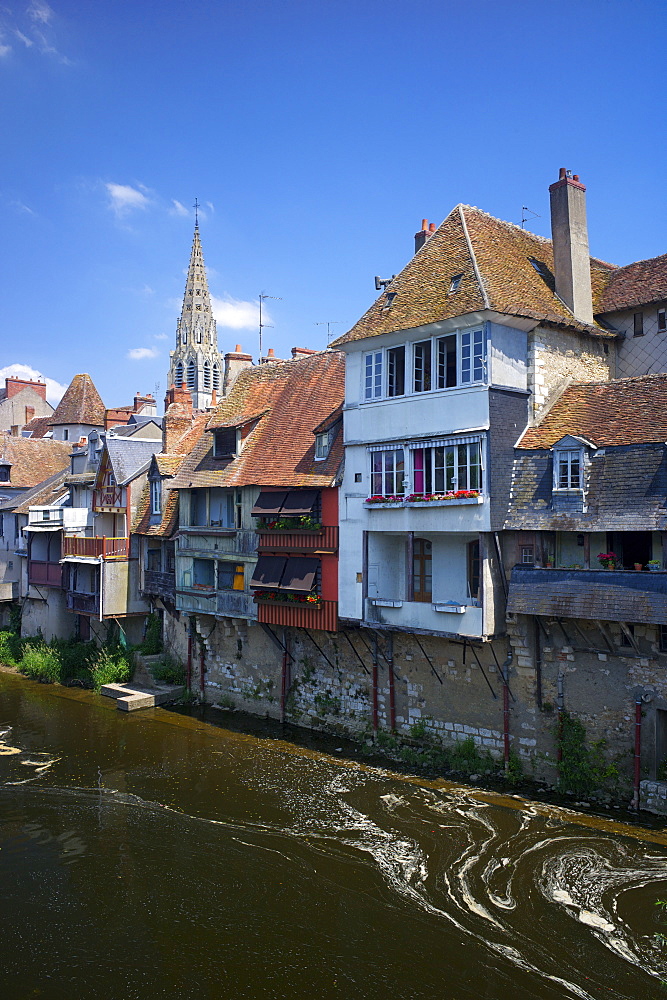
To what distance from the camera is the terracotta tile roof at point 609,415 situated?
17.6 m

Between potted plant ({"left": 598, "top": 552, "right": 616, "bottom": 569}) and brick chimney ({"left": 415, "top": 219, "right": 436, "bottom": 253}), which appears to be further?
brick chimney ({"left": 415, "top": 219, "right": 436, "bottom": 253})

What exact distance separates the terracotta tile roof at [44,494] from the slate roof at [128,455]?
17.5ft

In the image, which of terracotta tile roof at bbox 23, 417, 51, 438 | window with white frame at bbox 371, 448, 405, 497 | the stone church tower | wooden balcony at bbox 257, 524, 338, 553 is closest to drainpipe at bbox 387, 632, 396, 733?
wooden balcony at bbox 257, 524, 338, 553

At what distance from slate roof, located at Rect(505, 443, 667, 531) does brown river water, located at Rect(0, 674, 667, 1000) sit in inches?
250

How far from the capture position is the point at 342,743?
2275 centimetres

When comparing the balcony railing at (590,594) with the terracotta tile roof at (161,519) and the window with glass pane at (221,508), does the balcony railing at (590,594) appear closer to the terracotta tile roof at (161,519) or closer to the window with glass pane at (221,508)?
the window with glass pane at (221,508)

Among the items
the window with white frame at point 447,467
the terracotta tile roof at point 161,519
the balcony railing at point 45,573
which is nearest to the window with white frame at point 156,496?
the terracotta tile roof at point 161,519

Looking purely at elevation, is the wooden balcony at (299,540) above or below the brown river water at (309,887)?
above

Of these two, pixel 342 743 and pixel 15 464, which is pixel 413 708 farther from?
pixel 15 464

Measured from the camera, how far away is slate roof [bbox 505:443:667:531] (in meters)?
16.5

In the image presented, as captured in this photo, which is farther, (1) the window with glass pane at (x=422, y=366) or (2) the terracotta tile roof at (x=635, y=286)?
(2) the terracotta tile roof at (x=635, y=286)

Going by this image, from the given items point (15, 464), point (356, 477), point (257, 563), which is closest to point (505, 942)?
point (356, 477)

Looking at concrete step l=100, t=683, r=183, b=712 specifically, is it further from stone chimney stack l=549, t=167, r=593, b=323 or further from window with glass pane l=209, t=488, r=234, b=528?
stone chimney stack l=549, t=167, r=593, b=323

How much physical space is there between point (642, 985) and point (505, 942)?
2.15m
